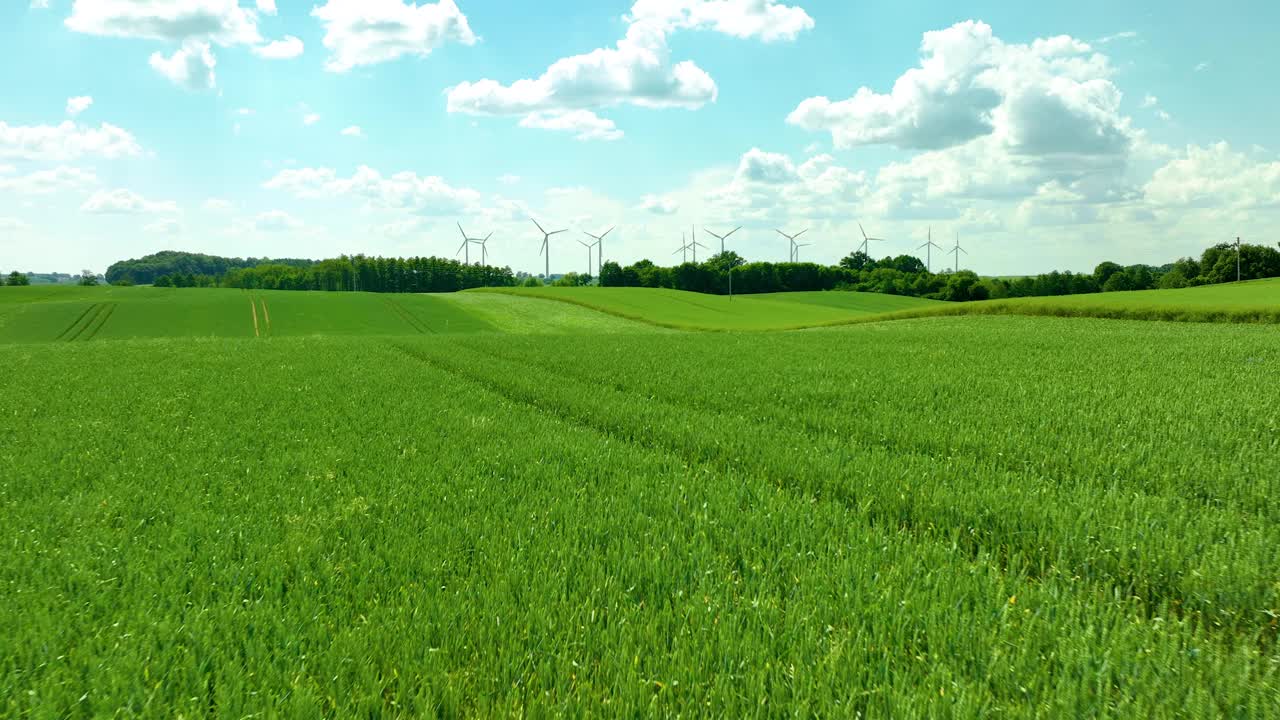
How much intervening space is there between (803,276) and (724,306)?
180 feet

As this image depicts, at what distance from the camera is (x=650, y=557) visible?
17.6 ft

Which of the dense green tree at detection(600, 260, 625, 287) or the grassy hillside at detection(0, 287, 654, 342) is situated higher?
the dense green tree at detection(600, 260, 625, 287)

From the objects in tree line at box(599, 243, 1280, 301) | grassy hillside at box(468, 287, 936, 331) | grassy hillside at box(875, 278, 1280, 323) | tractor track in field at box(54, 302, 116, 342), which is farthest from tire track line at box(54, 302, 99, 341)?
tree line at box(599, 243, 1280, 301)

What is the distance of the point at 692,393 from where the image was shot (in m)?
15.1

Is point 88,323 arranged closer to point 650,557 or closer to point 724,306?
point 724,306

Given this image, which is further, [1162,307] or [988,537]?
[1162,307]

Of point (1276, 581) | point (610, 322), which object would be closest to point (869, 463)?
point (1276, 581)

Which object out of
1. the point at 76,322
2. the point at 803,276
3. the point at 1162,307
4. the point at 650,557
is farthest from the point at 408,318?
the point at 803,276

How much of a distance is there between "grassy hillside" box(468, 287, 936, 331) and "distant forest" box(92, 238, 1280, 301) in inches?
478

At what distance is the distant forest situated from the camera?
114025 mm

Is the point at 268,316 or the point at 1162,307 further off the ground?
the point at 268,316

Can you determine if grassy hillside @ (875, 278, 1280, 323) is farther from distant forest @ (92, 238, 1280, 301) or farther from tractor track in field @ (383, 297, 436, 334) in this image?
distant forest @ (92, 238, 1280, 301)

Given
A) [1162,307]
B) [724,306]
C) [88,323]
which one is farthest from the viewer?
[724,306]

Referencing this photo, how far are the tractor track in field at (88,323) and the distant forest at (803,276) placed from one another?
85173 mm
